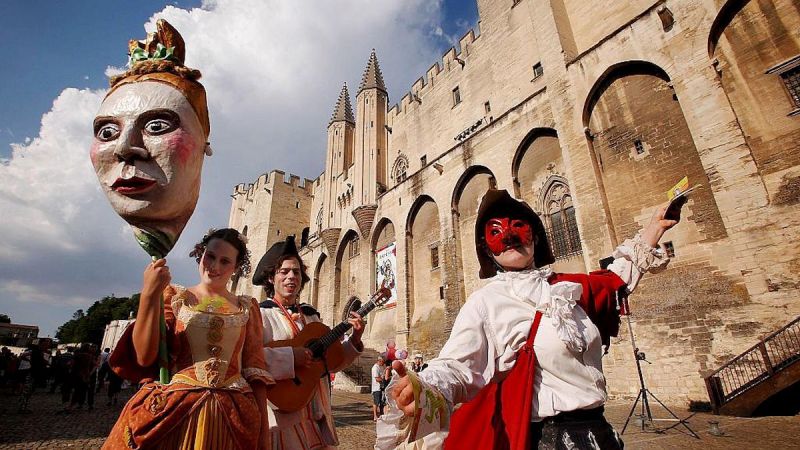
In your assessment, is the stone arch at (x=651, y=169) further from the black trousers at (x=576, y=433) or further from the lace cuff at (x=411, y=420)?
the lace cuff at (x=411, y=420)

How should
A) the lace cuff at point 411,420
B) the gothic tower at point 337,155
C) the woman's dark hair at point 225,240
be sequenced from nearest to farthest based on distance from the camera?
the lace cuff at point 411,420 < the woman's dark hair at point 225,240 < the gothic tower at point 337,155

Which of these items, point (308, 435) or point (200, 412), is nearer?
point (200, 412)

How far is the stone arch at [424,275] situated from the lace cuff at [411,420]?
14.4m

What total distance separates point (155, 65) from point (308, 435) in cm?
250

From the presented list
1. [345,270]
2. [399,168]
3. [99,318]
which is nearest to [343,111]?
[399,168]

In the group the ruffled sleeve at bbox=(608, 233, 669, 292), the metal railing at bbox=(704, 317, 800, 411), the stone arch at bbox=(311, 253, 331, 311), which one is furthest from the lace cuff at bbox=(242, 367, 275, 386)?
the stone arch at bbox=(311, 253, 331, 311)

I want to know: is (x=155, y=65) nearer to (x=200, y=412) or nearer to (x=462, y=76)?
(x=200, y=412)

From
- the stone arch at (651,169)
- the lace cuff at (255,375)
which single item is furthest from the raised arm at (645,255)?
the stone arch at (651,169)

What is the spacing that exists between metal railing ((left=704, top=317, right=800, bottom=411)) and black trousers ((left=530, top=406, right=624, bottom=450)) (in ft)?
25.7

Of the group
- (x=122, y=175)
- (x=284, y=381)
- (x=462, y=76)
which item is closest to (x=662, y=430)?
(x=284, y=381)

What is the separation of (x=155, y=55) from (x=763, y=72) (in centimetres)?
1232

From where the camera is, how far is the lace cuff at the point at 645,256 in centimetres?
191

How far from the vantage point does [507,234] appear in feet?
6.36

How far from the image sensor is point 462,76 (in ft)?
68.7
